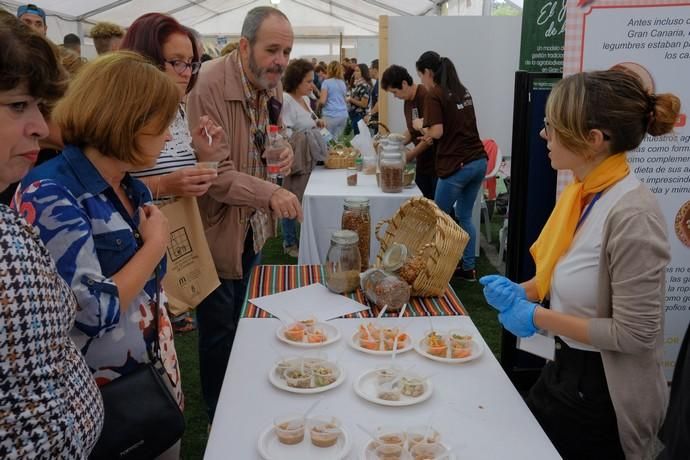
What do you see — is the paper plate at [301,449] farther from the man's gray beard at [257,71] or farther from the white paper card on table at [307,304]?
the man's gray beard at [257,71]

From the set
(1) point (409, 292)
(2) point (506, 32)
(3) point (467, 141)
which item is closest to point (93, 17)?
(2) point (506, 32)

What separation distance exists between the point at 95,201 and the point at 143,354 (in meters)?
0.38

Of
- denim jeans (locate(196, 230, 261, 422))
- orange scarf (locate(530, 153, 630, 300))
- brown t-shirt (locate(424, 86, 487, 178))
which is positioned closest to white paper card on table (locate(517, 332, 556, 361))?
orange scarf (locate(530, 153, 630, 300))

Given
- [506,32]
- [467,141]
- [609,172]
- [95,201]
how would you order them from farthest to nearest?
1. [506,32]
2. [467,141]
3. [609,172]
4. [95,201]

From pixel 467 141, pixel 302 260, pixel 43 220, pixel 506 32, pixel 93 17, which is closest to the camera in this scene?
pixel 43 220

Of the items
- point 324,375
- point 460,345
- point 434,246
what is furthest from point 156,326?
point 434,246

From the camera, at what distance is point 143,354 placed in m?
1.31

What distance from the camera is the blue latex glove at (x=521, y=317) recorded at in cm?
140

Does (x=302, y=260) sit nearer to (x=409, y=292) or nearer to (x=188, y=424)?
(x=188, y=424)

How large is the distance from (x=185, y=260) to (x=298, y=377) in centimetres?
63

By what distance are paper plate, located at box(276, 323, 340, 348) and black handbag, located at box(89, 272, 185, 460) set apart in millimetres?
368

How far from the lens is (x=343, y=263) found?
189cm

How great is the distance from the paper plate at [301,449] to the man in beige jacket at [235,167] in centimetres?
99

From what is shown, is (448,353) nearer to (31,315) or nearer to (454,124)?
(31,315)
